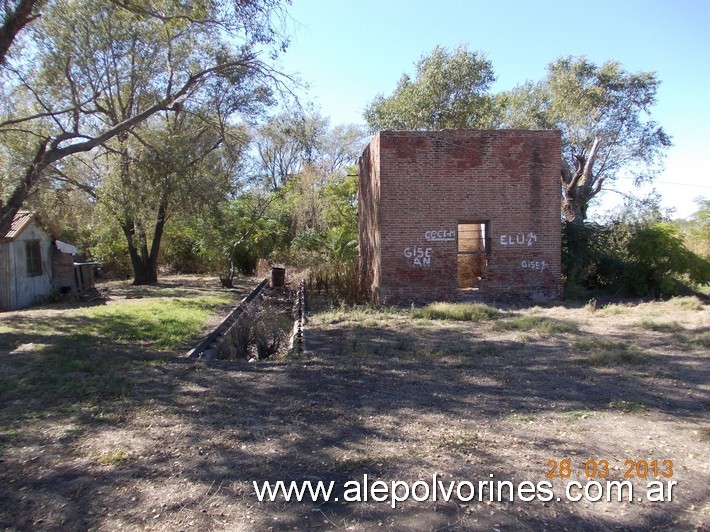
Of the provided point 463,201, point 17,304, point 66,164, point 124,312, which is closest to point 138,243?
point 66,164

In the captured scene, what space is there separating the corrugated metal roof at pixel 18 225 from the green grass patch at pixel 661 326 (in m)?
16.4

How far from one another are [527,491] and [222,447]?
250 centimetres

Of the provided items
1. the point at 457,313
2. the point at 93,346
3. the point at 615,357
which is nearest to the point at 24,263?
the point at 93,346

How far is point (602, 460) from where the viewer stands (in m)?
4.18

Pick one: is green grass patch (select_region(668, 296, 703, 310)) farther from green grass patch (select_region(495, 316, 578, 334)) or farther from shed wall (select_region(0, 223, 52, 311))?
shed wall (select_region(0, 223, 52, 311))

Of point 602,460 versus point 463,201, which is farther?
point 463,201

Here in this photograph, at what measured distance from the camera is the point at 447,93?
25797 mm

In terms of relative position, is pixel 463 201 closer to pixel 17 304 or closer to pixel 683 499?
pixel 683 499

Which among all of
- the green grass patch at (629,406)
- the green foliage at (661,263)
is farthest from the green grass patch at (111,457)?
the green foliage at (661,263)

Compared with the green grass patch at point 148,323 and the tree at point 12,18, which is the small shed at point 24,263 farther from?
the tree at point 12,18

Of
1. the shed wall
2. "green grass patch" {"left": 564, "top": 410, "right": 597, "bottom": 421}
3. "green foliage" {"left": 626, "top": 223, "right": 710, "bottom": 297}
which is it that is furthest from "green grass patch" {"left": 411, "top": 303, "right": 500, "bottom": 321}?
the shed wall

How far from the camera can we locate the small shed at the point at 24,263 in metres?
15.3

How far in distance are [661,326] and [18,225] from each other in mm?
17272

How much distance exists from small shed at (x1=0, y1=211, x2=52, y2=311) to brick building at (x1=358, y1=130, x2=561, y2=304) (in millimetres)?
10273
